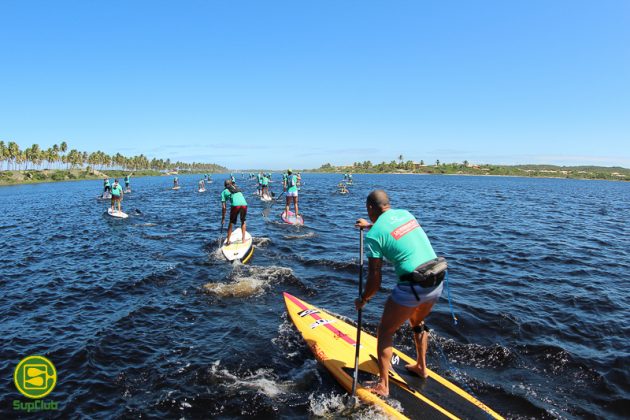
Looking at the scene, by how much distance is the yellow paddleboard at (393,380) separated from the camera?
5391 millimetres

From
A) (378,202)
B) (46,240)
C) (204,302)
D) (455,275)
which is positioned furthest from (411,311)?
(46,240)

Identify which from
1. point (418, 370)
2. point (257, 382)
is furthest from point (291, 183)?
point (418, 370)

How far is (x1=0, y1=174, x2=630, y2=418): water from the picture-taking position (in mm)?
6293

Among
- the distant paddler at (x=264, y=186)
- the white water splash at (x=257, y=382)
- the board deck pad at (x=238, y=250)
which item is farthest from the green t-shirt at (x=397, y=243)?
the distant paddler at (x=264, y=186)

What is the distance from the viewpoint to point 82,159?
15312 centimetres

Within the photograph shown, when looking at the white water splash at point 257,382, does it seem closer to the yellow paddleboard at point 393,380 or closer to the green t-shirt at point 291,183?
the yellow paddleboard at point 393,380

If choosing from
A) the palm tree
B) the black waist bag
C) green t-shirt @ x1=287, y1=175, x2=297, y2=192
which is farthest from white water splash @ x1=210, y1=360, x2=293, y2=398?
the palm tree

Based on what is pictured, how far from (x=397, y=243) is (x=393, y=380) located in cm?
276

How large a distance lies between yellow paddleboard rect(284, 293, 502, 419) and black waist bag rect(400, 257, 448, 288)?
6.83 ft

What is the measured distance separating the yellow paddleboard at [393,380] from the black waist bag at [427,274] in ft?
6.83

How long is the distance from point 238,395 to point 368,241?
12.6ft

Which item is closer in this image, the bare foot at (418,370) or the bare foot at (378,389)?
the bare foot at (378,389)

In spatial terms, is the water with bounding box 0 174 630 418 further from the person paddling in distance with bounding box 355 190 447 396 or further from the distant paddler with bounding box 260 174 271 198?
the distant paddler with bounding box 260 174 271 198

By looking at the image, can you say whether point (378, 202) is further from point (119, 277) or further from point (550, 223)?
point (550, 223)
